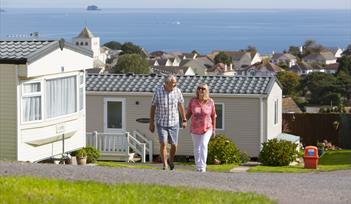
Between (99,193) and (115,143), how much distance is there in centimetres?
1506

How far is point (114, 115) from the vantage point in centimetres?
2622

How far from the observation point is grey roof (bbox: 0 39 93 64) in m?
17.9

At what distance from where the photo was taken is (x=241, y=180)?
11664mm

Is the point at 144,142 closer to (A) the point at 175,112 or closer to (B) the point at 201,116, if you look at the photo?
(A) the point at 175,112

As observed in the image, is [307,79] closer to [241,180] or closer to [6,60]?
[6,60]

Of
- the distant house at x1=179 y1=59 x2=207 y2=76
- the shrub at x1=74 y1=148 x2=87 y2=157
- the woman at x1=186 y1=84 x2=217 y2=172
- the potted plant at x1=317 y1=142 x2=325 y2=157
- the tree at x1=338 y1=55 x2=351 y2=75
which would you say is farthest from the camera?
the distant house at x1=179 y1=59 x2=207 y2=76

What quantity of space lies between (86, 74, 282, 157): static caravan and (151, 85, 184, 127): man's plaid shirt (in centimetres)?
1208

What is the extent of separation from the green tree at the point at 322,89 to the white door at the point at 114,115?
4203cm

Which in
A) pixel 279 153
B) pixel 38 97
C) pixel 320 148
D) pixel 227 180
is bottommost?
pixel 320 148

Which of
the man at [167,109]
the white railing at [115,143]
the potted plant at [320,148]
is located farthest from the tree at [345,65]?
the man at [167,109]

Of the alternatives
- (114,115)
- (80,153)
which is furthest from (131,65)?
(80,153)


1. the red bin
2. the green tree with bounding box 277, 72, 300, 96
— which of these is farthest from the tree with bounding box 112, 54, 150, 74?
the red bin

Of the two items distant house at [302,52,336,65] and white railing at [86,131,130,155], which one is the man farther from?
distant house at [302,52,336,65]

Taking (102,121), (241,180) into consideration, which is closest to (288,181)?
(241,180)
